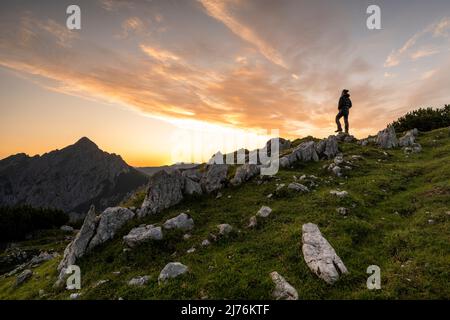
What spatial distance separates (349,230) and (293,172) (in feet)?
40.8

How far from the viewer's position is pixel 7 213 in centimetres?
5900

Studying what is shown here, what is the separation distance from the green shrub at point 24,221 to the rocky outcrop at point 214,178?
4947cm

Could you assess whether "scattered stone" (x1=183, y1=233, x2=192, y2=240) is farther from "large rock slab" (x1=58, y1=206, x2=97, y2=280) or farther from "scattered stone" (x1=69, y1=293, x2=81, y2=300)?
"large rock slab" (x1=58, y1=206, x2=97, y2=280)

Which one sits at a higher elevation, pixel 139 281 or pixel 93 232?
pixel 93 232

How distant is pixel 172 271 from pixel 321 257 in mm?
6911

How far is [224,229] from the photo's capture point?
17.0 meters

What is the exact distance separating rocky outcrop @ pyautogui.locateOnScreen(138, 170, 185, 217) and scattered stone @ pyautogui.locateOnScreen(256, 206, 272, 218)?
6.68 meters

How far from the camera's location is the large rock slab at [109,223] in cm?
1789

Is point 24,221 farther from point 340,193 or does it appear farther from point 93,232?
point 340,193

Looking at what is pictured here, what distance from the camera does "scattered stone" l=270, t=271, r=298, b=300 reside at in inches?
440

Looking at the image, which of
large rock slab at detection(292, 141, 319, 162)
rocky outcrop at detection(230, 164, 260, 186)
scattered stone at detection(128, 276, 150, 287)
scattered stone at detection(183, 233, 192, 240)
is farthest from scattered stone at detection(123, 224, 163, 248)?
large rock slab at detection(292, 141, 319, 162)

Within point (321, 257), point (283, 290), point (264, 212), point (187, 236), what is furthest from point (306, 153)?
point (283, 290)
